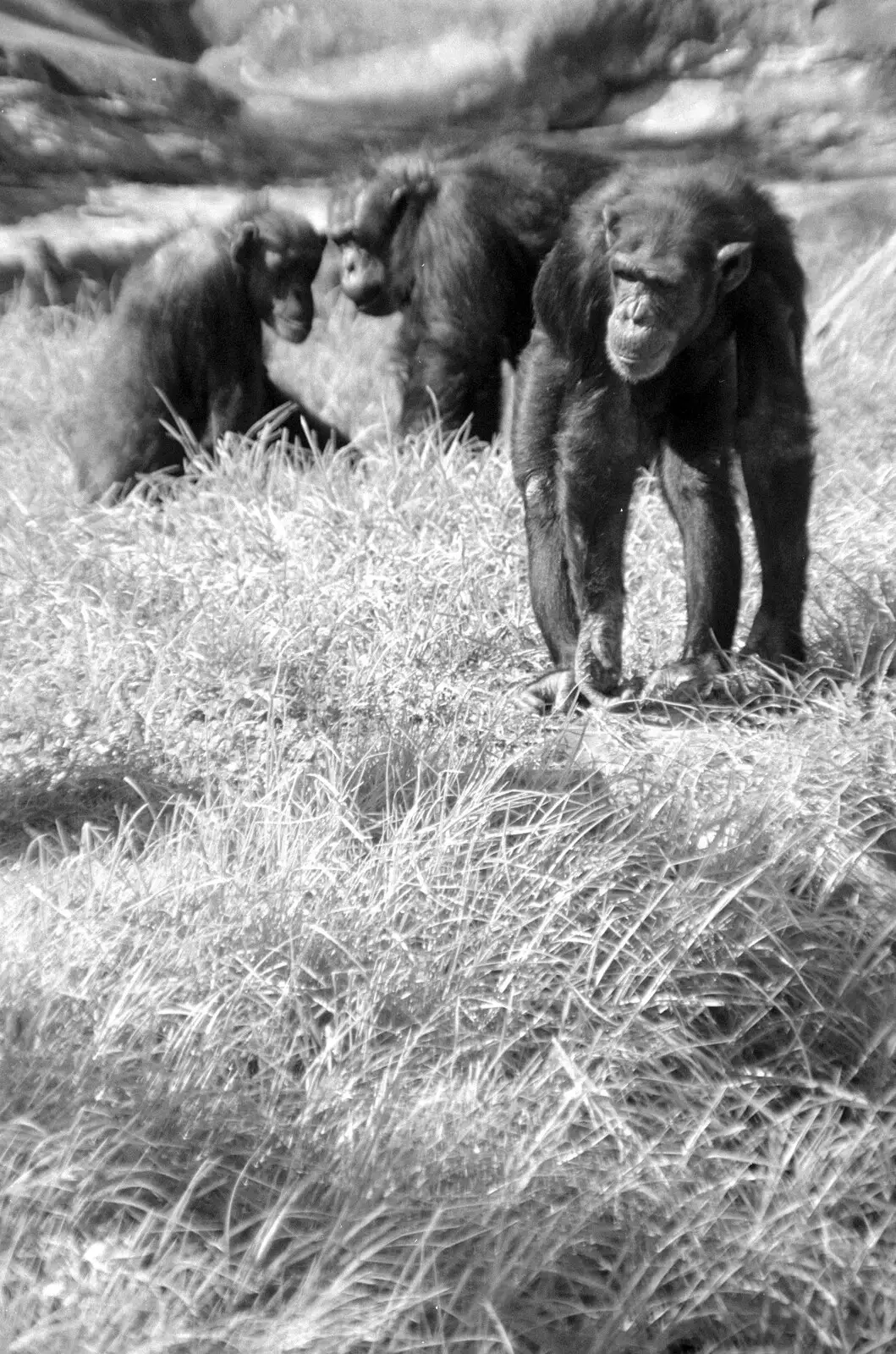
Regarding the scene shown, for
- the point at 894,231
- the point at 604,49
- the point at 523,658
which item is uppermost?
the point at 604,49

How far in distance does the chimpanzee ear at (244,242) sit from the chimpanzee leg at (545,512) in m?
3.06

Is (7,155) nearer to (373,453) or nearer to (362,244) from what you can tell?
(362,244)

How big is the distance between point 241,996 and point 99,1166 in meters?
0.58

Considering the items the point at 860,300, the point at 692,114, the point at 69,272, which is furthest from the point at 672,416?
the point at 69,272

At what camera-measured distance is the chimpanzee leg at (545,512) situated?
4.24 m

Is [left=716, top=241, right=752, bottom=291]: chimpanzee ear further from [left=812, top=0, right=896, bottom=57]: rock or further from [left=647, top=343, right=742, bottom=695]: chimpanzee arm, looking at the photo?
[left=812, top=0, right=896, bottom=57]: rock

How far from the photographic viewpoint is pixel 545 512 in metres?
4.30

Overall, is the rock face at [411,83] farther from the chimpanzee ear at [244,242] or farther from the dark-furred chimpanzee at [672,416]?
the dark-furred chimpanzee at [672,416]

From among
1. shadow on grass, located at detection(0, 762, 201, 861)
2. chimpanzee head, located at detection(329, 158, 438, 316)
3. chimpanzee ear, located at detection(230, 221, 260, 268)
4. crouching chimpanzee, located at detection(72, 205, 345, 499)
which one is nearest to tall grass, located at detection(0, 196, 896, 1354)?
shadow on grass, located at detection(0, 762, 201, 861)

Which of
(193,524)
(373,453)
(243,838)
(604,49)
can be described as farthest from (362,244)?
(243,838)

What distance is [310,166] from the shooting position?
10164mm

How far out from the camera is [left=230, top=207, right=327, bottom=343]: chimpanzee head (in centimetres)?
706

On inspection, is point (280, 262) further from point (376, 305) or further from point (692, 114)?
point (692, 114)

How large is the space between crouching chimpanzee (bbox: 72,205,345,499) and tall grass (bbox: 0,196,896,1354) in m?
2.07
